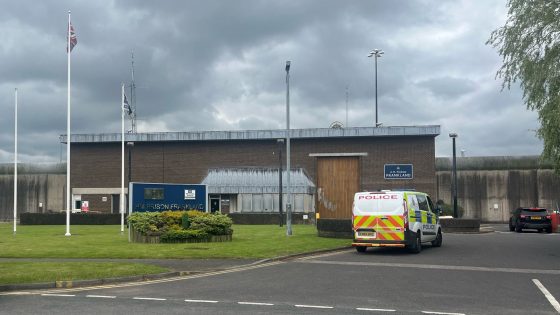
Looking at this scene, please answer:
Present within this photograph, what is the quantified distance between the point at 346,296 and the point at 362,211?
8.72 metres

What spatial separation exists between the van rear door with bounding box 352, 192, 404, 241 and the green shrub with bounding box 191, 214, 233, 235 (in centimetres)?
649

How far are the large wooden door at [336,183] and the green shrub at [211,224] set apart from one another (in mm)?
8284

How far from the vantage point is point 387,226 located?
18.6m

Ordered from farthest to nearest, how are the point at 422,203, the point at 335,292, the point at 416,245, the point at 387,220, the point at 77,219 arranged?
the point at 77,219, the point at 422,203, the point at 416,245, the point at 387,220, the point at 335,292

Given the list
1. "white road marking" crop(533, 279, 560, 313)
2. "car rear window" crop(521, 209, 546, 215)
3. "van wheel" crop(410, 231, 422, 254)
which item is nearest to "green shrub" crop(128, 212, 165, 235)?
"van wheel" crop(410, 231, 422, 254)

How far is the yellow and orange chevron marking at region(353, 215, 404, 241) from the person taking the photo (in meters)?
18.4

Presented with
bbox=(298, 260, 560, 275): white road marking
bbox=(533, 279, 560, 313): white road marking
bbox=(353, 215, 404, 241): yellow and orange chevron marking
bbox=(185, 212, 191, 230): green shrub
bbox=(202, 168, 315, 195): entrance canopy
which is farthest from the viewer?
bbox=(202, 168, 315, 195): entrance canopy

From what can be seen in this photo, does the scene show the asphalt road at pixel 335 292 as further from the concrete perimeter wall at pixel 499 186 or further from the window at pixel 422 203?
the concrete perimeter wall at pixel 499 186

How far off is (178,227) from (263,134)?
3195 centimetres

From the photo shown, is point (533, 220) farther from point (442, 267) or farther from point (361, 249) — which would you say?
point (442, 267)

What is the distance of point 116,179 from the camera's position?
182 feet

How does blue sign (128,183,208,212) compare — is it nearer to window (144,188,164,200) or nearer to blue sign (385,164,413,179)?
window (144,188,164,200)

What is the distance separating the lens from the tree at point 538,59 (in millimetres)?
19000

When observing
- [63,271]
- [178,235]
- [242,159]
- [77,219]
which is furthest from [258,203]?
[63,271]
